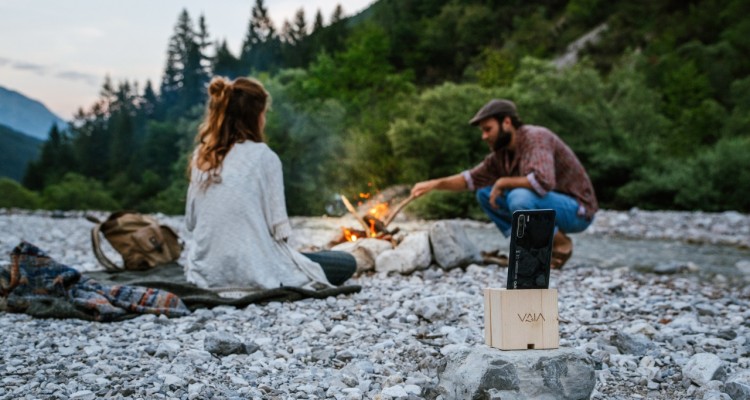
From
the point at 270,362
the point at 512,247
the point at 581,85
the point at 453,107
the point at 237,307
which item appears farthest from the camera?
the point at 581,85

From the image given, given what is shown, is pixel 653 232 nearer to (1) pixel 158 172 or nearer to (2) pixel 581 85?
(2) pixel 581 85

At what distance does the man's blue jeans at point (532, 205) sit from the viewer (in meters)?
5.60

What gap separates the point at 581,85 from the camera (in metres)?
21.8

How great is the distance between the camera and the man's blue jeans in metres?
5.60

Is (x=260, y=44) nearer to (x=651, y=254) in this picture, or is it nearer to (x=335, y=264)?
(x=651, y=254)

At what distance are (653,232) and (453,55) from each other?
4425 centimetres

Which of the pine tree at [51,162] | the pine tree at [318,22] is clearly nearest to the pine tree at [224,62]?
the pine tree at [318,22]

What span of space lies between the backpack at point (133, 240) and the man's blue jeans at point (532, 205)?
10.2 ft

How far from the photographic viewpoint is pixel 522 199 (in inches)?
219

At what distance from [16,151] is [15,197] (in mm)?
17924

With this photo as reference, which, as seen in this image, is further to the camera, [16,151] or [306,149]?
[16,151]

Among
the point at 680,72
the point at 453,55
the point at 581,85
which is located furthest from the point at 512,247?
the point at 453,55

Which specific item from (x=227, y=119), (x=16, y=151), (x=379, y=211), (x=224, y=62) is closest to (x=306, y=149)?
(x=379, y=211)

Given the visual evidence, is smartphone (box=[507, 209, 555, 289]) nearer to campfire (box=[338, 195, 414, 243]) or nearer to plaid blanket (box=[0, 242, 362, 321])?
plaid blanket (box=[0, 242, 362, 321])
